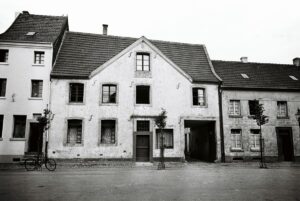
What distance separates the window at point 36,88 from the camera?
20.6 meters

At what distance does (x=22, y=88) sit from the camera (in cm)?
2041

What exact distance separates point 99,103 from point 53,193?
41.2ft

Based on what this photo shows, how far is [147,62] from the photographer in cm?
2259

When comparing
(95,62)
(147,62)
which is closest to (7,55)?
(95,62)

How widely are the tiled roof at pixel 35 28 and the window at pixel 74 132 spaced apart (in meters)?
7.11

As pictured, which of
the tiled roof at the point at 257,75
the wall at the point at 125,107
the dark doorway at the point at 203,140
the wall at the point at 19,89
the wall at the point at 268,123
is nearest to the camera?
the wall at the point at 19,89

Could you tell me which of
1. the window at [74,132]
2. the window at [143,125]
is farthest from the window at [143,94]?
the window at [74,132]

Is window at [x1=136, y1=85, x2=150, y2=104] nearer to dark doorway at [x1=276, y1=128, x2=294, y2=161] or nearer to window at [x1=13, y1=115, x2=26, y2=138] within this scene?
window at [x1=13, y1=115, x2=26, y2=138]

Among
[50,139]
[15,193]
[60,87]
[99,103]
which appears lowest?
[15,193]

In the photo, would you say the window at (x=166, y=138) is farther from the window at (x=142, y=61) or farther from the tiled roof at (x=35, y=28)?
the tiled roof at (x=35, y=28)

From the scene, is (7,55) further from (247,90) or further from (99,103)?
(247,90)

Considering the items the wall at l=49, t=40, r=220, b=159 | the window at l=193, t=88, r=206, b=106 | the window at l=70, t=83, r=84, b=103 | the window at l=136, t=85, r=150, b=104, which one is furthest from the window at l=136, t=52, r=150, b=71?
the window at l=70, t=83, r=84, b=103

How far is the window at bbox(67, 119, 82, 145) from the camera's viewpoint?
2022 cm

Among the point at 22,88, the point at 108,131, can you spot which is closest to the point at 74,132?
the point at 108,131
